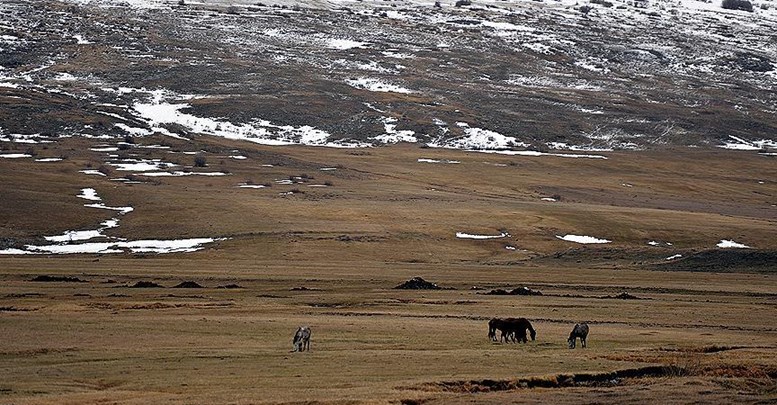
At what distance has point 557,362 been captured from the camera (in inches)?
1156

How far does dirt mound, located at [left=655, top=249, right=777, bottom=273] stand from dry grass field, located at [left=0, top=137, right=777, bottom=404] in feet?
0.83

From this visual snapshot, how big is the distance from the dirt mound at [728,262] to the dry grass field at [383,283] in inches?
10.0

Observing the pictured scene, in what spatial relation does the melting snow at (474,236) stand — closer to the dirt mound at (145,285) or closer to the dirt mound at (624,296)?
the dirt mound at (624,296)

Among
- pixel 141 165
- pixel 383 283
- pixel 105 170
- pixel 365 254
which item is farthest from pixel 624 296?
pixel 141 165

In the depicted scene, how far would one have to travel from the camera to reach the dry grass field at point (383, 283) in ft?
87.3

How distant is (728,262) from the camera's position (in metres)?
75.9

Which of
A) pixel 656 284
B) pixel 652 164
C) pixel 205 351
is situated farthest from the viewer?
pixel 652 164

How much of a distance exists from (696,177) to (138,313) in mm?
128598

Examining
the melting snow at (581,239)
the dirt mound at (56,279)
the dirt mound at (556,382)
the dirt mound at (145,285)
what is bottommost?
the melting snow at (581,239)

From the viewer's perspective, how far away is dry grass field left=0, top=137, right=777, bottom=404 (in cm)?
2661

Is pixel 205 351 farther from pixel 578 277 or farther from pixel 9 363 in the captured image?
pixel 578 277

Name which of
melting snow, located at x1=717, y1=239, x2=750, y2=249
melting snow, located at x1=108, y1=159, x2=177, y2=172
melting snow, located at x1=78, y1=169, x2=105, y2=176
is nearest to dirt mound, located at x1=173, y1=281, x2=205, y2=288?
melting snow, located at x1=717, y1=239, x2=750, y2=249

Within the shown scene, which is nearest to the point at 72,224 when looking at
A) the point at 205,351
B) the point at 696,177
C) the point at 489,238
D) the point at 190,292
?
the point at 489,238

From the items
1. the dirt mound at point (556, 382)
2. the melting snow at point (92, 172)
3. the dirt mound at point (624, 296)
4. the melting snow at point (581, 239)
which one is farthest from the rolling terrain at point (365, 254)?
the melting snow at point (92, 172)
